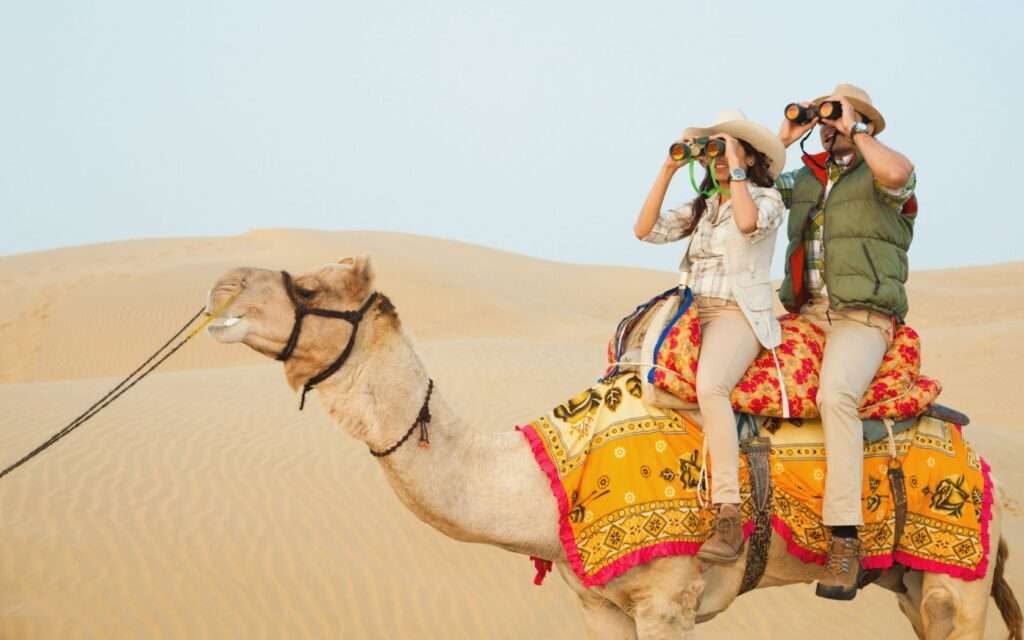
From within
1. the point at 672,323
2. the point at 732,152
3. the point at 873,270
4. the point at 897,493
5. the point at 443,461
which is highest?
the point at 732,152

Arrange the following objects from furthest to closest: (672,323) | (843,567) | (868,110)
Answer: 1. (868,110)
2. (672,323)
3. (843,567)

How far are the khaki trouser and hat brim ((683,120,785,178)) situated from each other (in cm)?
81

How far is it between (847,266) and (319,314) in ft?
7.53

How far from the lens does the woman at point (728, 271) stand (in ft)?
13.5

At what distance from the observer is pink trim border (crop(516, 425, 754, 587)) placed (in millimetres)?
4078

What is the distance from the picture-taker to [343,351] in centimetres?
381

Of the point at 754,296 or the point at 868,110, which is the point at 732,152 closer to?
the point at 754,296

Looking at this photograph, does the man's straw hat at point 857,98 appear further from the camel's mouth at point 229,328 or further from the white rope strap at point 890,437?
the camel's mouth at point 229,328

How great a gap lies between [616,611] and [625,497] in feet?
1.97

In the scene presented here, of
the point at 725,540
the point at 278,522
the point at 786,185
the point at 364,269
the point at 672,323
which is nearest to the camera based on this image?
the point at 364,269

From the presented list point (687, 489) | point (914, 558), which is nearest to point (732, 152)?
point (687, 489)

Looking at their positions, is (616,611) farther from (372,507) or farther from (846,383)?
(372,507)

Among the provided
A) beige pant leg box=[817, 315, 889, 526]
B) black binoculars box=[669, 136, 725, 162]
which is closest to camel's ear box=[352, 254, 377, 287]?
black binoculars box=[669, 136, 725, 162]

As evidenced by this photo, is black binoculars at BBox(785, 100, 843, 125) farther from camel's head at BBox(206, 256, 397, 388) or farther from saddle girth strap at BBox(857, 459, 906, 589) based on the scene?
camel's head at BBox(206, 256, 397, 388)
